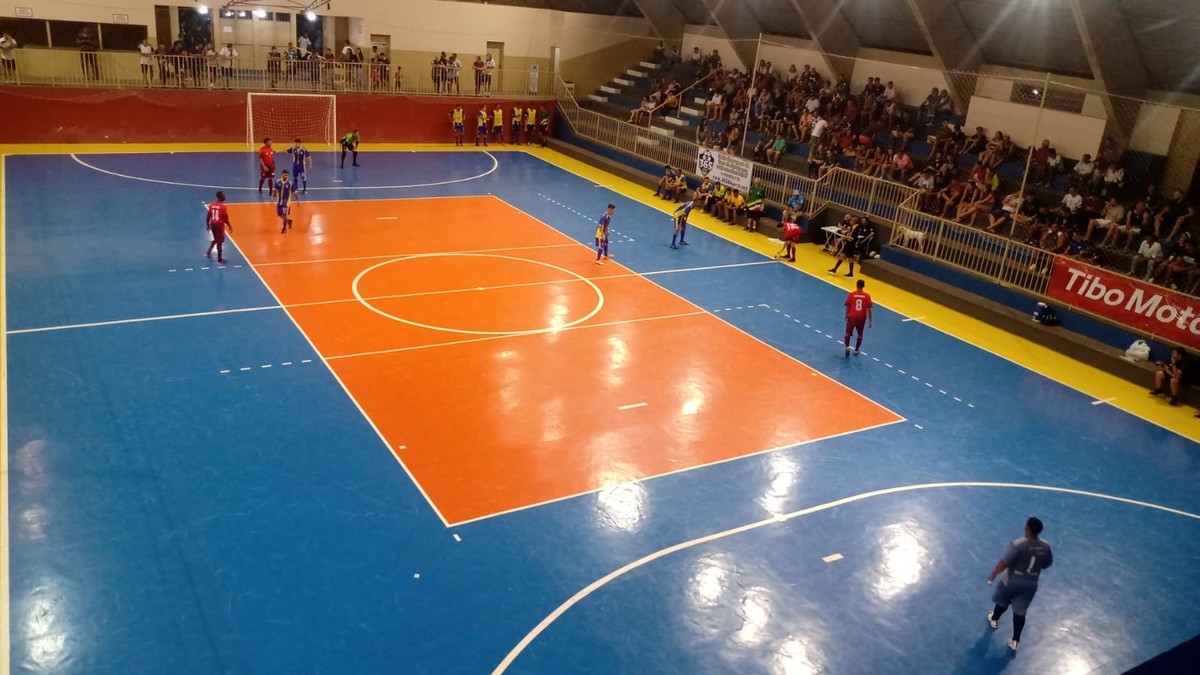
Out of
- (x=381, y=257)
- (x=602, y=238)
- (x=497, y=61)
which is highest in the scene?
(x=497, y=61)

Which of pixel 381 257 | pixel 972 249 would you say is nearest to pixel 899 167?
pixel 972 249

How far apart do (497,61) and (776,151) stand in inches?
625

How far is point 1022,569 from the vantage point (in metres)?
8.39

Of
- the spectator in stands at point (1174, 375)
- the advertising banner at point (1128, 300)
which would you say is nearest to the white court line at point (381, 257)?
the advertising banner at point (1128, 300)

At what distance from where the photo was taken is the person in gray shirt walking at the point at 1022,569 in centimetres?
837

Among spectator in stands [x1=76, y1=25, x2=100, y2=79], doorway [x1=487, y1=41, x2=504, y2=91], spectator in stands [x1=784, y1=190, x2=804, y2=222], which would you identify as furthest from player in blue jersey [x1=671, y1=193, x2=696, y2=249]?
spectator in stands [x1=76, y1=25, x2=100, y2=79]

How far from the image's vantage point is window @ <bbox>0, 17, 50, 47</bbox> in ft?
98.0

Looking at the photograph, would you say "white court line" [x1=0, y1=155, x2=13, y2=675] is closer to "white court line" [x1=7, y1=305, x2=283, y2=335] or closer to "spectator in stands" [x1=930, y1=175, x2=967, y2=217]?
"white court line" [x1=7, y1=305, x2=283, y2=335]

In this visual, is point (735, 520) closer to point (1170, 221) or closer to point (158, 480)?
point (158, 480)

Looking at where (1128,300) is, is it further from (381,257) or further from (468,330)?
(381,257)

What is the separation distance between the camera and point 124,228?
20.1m

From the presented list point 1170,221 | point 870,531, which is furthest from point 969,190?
point 870,531

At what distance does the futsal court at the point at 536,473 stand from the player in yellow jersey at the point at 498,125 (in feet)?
54.9

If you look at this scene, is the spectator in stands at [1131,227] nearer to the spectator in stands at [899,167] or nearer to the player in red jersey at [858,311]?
the spectator in stands at [899,167]
